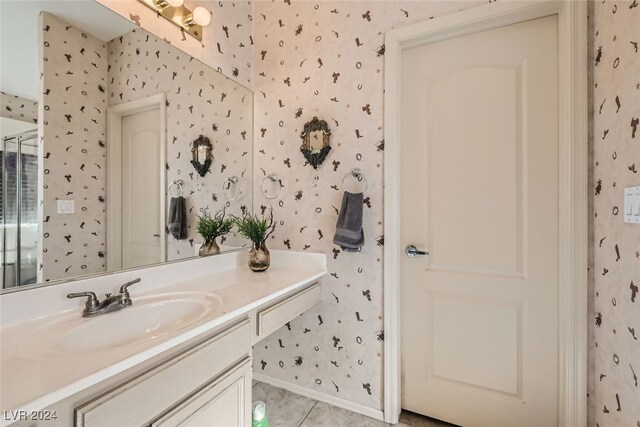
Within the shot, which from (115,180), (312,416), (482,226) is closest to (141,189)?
(115,180)

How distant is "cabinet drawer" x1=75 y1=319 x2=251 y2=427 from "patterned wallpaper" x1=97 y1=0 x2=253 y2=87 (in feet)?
4.47

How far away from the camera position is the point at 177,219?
139cm

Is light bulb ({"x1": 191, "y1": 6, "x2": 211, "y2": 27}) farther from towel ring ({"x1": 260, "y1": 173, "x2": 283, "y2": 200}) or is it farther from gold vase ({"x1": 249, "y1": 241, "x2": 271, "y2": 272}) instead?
gold vase ({"x1": 249, "y1": 241, "x2": 271, "y2": 272})

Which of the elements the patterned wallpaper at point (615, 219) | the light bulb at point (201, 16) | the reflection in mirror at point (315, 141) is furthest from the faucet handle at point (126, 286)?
the patterned wallpaper at point (615, 219)

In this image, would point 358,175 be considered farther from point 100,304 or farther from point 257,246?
point 100,304

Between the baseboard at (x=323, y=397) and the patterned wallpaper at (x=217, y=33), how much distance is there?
1.93 meters

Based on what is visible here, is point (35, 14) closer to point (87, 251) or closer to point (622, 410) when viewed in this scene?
point (87, 251)

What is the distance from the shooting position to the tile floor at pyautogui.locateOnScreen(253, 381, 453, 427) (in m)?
1.51

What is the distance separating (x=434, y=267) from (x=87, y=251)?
155 centimetres

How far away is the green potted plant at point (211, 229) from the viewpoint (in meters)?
1.53

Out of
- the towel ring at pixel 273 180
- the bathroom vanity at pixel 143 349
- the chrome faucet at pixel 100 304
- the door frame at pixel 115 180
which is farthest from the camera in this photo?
the towel ring at pixel 273 180

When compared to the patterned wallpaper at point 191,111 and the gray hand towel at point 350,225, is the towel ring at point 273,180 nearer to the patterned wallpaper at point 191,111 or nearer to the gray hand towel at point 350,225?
the patterned wallpaper at point 191,111

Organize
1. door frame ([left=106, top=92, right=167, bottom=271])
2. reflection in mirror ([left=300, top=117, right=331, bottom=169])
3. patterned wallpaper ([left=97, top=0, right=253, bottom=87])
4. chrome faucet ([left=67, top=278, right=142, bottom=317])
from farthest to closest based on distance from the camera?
1. reflection in mirror ([left=300, top=117, right=331, bottom=169])
2. patterned wallpaper ([left=97, top=0, right=253, bottom=87])
3. door frame ([left=106, top=92, right=167, bottom=271])
4. chrome faucet ([left=67, top=278, right=142, bottom=317])

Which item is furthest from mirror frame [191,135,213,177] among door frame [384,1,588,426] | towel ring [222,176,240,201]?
door frame [384,1,588,426]
